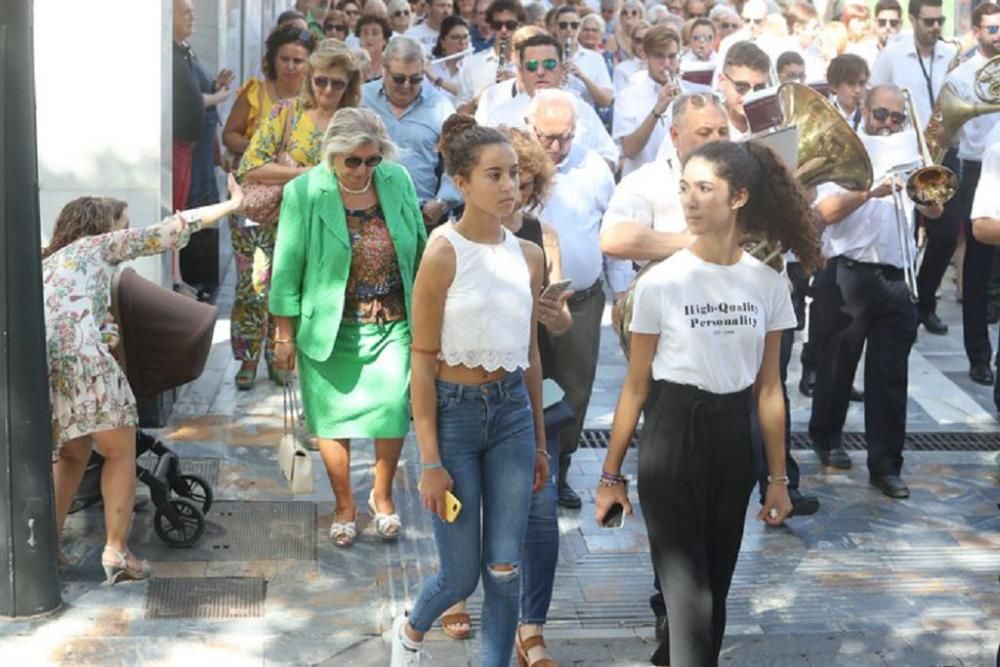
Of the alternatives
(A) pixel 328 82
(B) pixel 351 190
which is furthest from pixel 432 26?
(B) pixel 351 190

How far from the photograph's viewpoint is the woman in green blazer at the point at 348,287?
23.1 feet

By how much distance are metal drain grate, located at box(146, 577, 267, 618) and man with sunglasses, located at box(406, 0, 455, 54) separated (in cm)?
773

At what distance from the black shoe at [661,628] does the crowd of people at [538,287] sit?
0.02 metres

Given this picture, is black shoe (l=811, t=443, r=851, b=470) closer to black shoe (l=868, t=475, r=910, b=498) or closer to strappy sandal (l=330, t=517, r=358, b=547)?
black shoe (l=868, t=475, r=910, b=498)

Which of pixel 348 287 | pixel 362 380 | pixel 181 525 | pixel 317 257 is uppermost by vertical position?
pixel 317 257

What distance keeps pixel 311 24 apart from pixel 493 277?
9.46 m

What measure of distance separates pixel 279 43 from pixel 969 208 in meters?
4.51

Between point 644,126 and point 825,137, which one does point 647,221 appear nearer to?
point 825,137

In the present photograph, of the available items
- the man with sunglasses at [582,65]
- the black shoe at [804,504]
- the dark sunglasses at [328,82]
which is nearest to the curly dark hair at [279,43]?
the dark sunglasses at [328,82]

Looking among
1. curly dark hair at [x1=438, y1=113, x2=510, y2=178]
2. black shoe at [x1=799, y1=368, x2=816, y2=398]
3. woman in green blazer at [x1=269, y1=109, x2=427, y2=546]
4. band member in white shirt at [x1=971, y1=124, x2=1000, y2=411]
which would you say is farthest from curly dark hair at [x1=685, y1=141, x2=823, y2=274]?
black shoe at [x1=799, y1=368, x2=816, y2=398]

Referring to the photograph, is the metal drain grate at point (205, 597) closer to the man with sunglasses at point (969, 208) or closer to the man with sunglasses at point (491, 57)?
the man with sunglasses at point (491, 57)

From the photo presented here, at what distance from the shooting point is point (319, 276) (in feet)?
23.0

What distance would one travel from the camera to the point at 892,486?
822 cm

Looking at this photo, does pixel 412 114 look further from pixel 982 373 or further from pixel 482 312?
pixel 482 312
